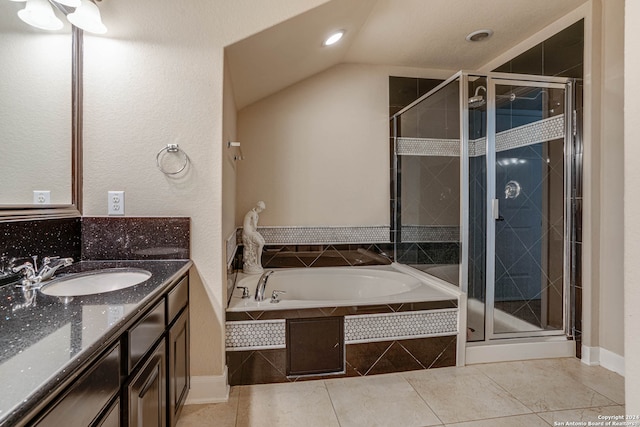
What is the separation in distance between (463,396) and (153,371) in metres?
1.64

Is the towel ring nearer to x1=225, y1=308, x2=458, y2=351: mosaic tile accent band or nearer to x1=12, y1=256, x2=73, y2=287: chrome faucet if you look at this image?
x1=12, y1=256, x2=73, y2=287: chrome faucet

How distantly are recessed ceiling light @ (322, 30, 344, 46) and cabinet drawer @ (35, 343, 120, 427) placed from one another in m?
2.24

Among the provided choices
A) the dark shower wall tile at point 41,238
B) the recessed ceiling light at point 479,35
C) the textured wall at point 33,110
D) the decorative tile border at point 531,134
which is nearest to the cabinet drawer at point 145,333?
the dark shower wall tile at point 41,238

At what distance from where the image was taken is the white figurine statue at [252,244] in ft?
8.62

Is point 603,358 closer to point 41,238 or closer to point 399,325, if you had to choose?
point 399,325

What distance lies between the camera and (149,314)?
107cm

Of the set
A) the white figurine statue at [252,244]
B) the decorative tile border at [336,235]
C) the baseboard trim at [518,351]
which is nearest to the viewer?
the baseboard trim at [518,351]

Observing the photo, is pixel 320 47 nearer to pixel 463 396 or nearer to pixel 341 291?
pixel 341 291

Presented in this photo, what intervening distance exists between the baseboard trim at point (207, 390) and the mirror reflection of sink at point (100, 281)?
712 mm

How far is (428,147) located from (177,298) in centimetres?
236

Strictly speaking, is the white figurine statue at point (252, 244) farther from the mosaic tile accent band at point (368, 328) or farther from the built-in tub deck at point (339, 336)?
the mosaic tile accent band at point (368, 328)

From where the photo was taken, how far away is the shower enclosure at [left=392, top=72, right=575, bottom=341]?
90.3 inches

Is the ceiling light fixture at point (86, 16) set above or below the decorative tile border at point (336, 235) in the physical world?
above

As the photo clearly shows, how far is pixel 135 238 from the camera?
1631 millimetres
